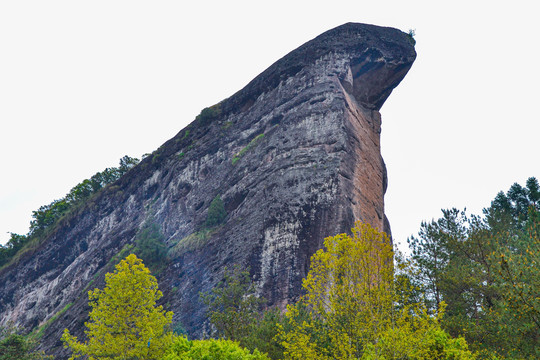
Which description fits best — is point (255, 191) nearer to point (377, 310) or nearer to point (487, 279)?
point (487, 279)

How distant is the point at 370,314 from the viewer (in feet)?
48.3

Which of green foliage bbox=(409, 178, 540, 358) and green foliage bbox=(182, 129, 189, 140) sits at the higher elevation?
green foliage bbox=(182, 129, 189, 140)

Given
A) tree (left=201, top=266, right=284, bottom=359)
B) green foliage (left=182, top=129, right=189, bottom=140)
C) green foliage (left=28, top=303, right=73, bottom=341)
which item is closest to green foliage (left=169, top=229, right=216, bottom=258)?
tree (left=201, top=266, right=284, bottom=359)

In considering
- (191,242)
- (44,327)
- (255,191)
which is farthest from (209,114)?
(44,327)

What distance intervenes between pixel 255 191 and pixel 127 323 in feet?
64.4

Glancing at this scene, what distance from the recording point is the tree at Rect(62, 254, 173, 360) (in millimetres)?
17953

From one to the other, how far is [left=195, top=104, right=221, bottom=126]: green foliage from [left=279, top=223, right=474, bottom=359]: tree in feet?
118

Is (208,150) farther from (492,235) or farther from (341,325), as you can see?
(341,325)

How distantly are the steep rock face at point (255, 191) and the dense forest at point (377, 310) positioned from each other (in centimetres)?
668

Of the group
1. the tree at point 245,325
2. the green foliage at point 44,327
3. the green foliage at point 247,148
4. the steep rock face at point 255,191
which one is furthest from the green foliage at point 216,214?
the green foliage at point 44,327

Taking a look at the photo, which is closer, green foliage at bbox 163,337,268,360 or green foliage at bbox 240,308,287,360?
green foliage at bbox 163,337,268,360

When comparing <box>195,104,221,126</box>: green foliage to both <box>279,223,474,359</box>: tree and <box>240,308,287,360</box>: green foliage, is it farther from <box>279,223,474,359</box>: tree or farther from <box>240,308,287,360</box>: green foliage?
<box>279,223,474,359</box>: tree

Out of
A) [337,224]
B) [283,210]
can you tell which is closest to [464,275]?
[337,224]

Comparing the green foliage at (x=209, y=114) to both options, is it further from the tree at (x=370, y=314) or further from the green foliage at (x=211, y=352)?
the green foliage at (x=211, y=352)
